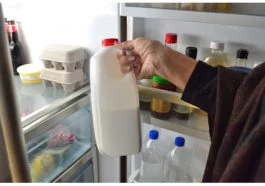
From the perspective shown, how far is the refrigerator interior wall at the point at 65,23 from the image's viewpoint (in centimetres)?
100

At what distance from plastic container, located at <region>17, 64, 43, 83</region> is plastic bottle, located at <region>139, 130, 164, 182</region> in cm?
58

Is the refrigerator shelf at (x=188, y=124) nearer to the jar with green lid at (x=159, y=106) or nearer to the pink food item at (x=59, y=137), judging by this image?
the jar with green lid at (x=159, y=106)


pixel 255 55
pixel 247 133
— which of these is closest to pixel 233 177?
pixel 247 133

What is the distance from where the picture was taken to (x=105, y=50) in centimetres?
71

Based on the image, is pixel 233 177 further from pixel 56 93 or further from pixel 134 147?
pixel 56 93

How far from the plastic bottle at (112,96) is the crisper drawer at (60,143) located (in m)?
0.28

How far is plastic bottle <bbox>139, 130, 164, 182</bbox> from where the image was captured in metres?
1.09

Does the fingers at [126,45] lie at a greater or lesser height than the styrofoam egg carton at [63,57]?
greater

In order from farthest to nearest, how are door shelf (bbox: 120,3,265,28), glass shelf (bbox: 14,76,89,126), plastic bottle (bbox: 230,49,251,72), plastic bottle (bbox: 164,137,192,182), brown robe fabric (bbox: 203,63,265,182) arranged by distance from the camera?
1. plastic bottle (bbox: 164,137,192,182)
2. glass shelf (bbox: 14,76,89,126)
3. plastic bottle (bbox: 230,49,251,72)
4. door shelf (bbox: 120,3,265,28)
5. brown robe fabric (bbox: 203,63,265,182)

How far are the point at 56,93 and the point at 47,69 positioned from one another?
11 centimetres

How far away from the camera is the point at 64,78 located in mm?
1021

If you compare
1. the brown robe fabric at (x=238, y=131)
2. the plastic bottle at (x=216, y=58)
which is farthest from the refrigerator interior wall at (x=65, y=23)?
the brown robe fabric at (x=238, y=131)

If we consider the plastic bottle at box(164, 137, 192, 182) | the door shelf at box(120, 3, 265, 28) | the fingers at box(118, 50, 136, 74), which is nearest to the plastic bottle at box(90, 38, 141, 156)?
the fingers at box(118, 50, 136, 74)

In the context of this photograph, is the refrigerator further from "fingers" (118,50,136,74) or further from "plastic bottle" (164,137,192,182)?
"fingers" (118,50,136,74)
